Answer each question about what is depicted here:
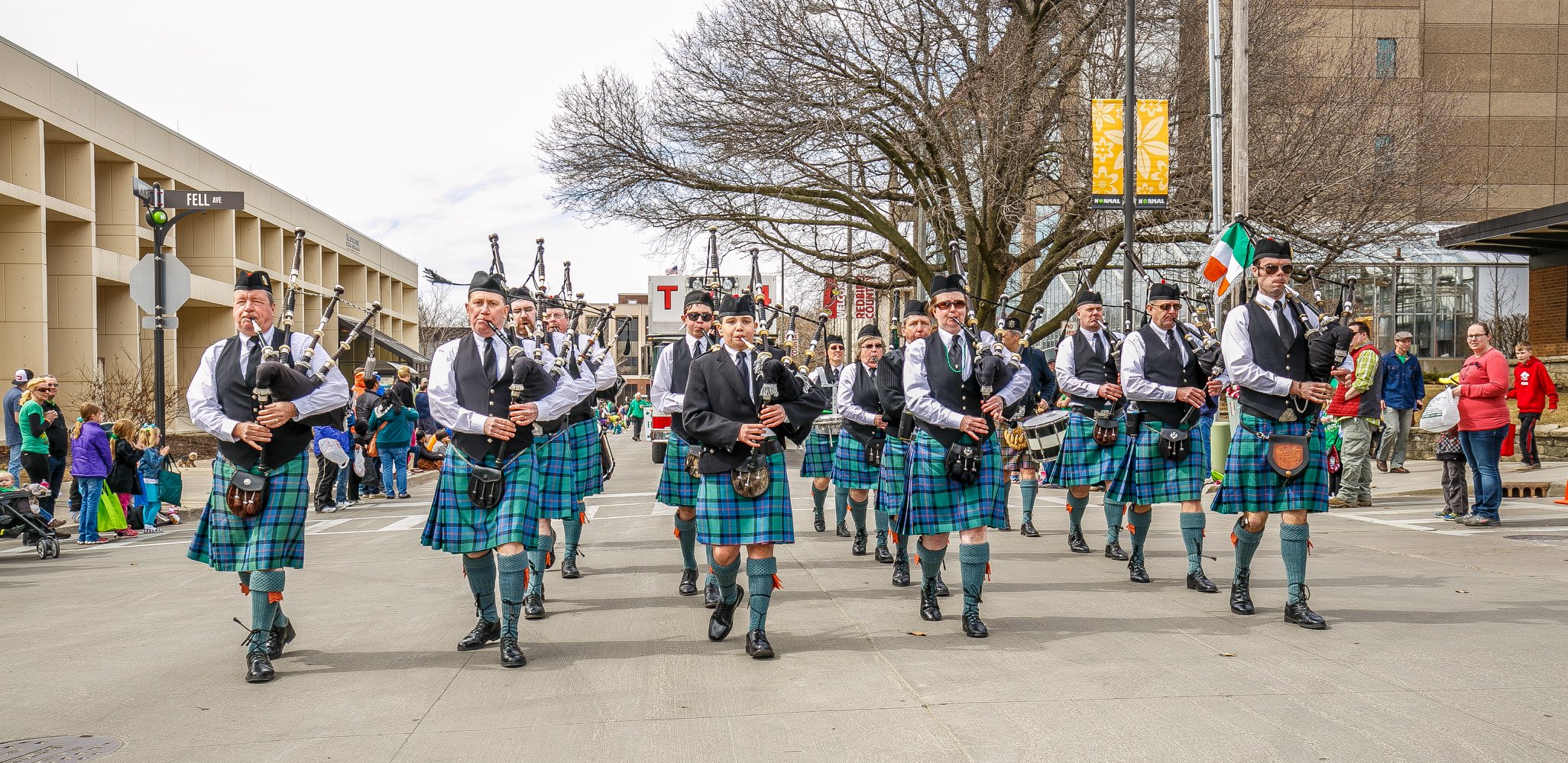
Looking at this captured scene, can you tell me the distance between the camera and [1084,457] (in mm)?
8633

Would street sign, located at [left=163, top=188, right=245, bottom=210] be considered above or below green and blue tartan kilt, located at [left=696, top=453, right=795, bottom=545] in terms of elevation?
above

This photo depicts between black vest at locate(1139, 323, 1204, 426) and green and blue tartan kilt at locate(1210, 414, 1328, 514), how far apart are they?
944mm

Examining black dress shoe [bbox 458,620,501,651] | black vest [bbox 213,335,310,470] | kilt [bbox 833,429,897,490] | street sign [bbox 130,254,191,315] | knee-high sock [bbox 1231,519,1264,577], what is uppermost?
street sign [bbox 130,254,191,315]

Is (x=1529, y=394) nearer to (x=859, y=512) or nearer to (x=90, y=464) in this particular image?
(x=859, y=512)

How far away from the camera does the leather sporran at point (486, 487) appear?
5.35 m

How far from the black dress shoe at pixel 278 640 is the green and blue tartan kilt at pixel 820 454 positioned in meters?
4.89

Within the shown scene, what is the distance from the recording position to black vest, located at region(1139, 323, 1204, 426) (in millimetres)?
7348

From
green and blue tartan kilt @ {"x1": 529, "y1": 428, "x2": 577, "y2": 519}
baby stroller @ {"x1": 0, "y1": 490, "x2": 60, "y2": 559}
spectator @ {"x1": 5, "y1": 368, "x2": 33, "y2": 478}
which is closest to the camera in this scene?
green and blue tartan kilt @ {"x1": 529, "y1": 428, "x2": 577, "y2": 519}

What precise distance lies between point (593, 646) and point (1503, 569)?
6.01 m

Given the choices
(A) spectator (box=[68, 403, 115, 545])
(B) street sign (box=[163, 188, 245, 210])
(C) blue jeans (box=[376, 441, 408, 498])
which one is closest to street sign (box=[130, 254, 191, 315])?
(B) street sign (box=[163, 188, 245, 210])

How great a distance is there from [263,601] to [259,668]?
325 millimetres

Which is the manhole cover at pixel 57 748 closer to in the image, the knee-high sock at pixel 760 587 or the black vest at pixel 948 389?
the knee-high sock at pixel 760 587

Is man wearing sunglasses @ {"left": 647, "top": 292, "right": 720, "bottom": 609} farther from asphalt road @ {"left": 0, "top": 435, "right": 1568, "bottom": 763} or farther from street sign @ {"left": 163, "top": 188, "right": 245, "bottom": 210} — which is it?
street sign @ {"left": 163, "top": 188, "right": 245, "bottom": 210}

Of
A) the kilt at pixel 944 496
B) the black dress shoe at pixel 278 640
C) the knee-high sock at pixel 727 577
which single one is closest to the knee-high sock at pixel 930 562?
the kilt at pixel 944 496
